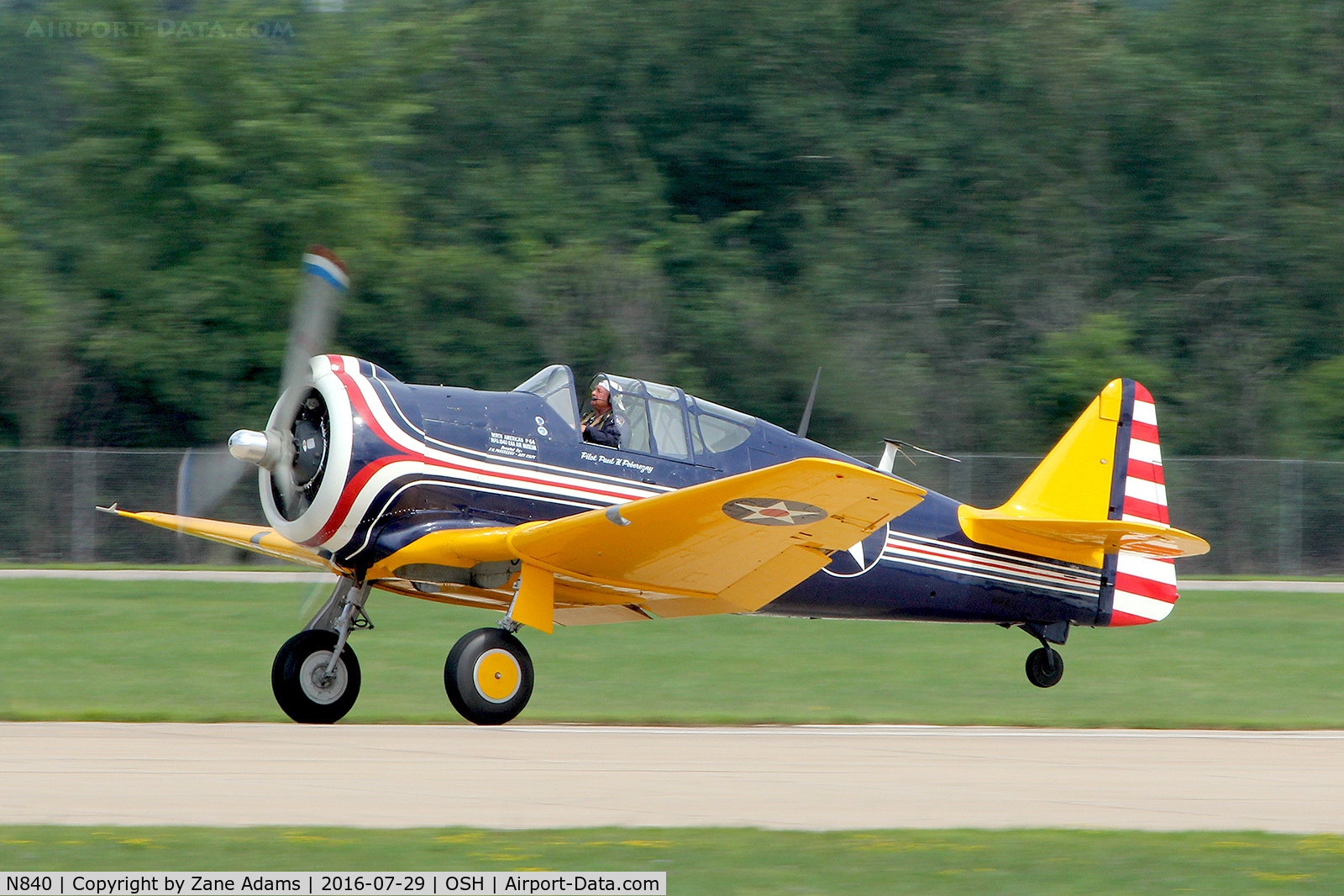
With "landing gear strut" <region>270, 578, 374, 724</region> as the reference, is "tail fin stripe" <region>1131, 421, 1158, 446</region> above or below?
above

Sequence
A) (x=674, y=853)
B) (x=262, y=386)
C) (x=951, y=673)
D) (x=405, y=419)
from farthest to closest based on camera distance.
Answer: (x=262, y=386)
(x=951, y=673)
(x=405, y=419)
(x=674, y=853)

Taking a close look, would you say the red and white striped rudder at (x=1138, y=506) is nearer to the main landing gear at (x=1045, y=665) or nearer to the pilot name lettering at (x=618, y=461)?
the main landing gear at (x=1045, y=665)

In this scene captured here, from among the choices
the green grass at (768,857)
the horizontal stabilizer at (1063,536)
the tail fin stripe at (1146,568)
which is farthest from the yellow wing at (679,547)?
the tail fin stripe at (1146,568)

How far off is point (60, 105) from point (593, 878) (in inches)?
1141

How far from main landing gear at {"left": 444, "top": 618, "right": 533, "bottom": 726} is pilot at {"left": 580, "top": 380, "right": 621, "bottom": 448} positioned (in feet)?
4.95

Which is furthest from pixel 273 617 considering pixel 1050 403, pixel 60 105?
pixel 60 105

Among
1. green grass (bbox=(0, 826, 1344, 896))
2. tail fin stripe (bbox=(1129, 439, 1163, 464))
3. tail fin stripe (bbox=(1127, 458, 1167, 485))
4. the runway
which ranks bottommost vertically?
green grass (bbox=(0, 826, 1344, 896))

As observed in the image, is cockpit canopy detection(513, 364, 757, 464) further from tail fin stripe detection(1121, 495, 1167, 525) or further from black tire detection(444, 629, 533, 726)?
tail fin stripe detection(1121, 495, 1167, 525)

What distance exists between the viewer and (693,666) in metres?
12.9

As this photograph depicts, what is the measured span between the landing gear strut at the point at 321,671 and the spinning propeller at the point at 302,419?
81 centimetres

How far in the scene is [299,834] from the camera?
5480 millimetres

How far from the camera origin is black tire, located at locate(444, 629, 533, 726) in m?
8.49

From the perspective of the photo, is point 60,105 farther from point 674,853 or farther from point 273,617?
point 674,853

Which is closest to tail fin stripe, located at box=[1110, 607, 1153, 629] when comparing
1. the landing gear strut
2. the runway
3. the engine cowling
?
the runway
